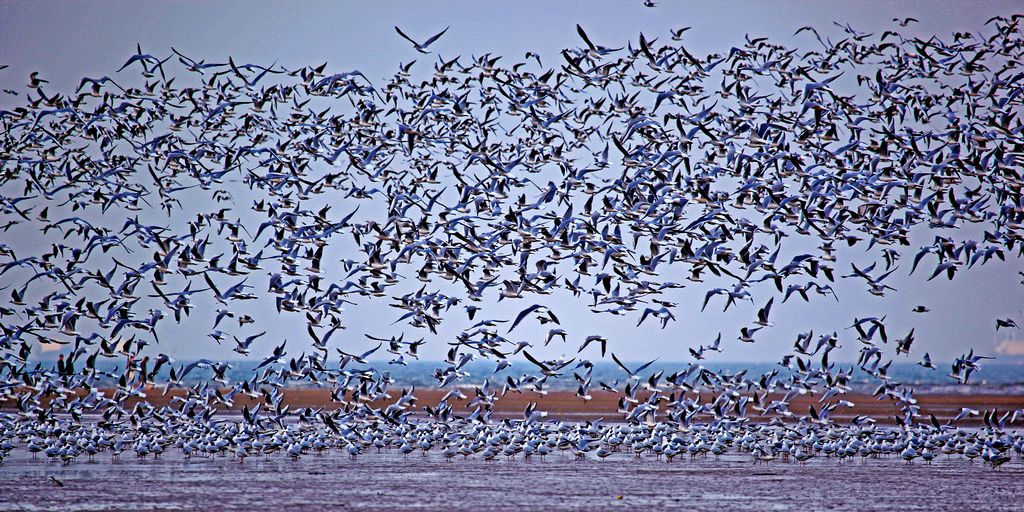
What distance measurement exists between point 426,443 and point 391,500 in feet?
29.9

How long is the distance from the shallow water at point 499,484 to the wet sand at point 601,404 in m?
18.8

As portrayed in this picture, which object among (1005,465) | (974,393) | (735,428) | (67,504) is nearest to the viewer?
(67,504)

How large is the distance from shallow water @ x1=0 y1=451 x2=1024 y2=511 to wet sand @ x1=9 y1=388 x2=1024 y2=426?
740 inches

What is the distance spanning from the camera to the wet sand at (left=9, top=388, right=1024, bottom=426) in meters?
50.9

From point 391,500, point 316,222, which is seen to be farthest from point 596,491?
point 316,222

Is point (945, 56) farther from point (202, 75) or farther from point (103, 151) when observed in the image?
point (103, 151)

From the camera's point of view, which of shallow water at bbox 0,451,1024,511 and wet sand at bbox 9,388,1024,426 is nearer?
shallow water at bbox 0,451,1024,511

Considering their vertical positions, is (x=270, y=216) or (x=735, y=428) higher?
(x=270, y=216)

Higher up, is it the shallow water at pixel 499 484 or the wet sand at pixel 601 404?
the wet sand at pixel 601 404

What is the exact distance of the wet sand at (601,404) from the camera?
50.9 m

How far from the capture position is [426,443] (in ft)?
103

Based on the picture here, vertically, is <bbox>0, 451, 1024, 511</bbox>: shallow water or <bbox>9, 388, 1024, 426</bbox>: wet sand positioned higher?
<bbox>9, 388, 1024, 426</bbox>: wet sand

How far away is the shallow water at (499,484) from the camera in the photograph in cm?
2188

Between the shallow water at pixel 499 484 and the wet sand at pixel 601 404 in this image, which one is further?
the wet sand at pixel 601 404
